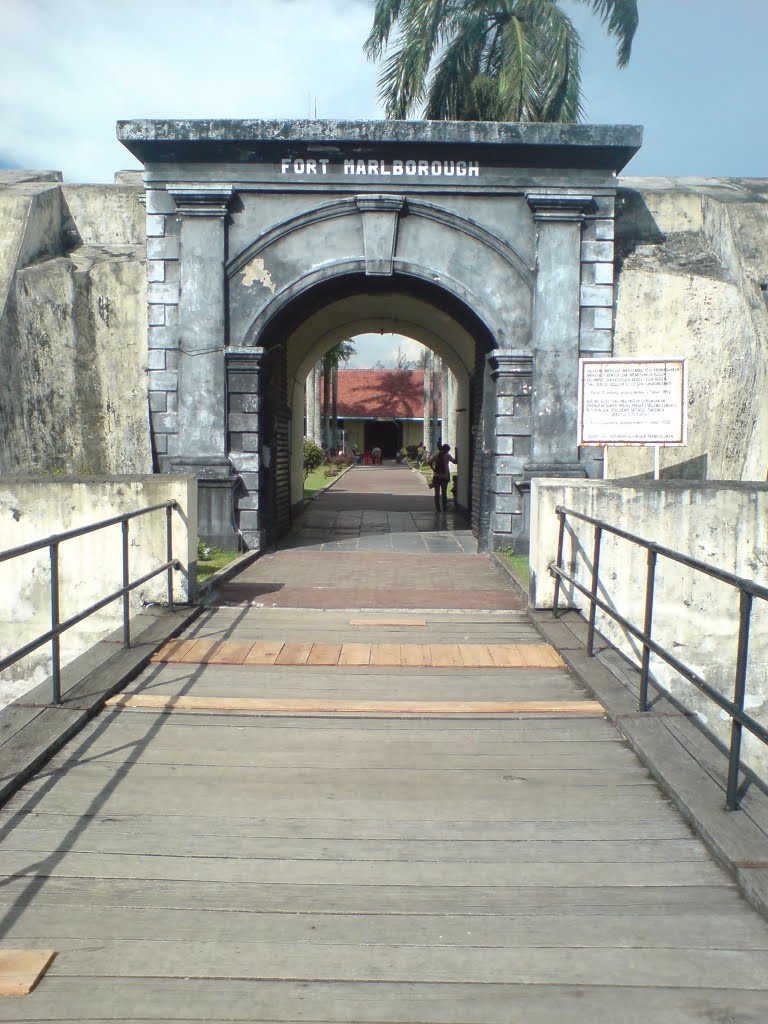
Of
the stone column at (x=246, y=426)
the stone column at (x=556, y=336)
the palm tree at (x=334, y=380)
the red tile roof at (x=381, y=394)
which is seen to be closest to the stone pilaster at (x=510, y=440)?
the stone column at (x=556, y=336)

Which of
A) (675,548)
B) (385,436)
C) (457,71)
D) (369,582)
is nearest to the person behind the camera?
(675,548)

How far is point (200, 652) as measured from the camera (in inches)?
235

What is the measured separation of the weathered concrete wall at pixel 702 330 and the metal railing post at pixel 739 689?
27.2ft

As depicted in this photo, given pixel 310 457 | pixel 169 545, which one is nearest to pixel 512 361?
pixel 169 545

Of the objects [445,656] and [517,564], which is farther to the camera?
[517,564]

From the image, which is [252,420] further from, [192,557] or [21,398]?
[192,557]

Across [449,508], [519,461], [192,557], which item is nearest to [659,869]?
[192,557]

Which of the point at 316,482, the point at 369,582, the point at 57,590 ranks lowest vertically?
the point at 316,482

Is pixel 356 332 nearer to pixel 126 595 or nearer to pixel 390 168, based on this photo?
pixel 390 168

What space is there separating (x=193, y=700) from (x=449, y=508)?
46.1ft

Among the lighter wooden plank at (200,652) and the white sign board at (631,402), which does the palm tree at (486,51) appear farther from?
Result: the lighter wooden plank at (200,652)

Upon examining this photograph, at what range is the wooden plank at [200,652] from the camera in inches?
226

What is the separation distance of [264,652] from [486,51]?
18.2 meters

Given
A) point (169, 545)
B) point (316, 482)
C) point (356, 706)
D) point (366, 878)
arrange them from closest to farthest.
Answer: point (366, 878) < point (356, 706) < point (169, 545) < point (316, 482)
